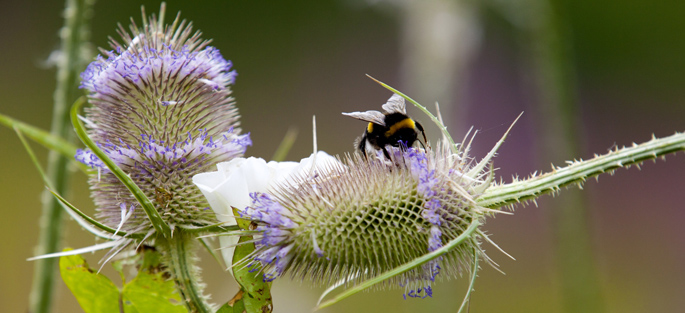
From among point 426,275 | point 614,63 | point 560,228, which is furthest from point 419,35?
point 614,63

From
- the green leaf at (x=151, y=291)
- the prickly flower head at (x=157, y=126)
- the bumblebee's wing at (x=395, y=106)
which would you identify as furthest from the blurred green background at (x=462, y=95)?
the green leaf at (x=151, y=291)

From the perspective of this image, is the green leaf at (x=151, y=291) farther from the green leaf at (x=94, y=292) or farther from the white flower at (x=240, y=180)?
the white flower at (x=240, y=180)

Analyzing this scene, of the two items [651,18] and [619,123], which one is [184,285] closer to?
[619,123]

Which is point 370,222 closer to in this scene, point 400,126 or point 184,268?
point 400,126

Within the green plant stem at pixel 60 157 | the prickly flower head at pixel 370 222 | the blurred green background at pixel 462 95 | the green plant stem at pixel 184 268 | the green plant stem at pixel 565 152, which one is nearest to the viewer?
the prickly flower head at pixel 370 222

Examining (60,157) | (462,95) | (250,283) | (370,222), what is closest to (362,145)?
(370,222)

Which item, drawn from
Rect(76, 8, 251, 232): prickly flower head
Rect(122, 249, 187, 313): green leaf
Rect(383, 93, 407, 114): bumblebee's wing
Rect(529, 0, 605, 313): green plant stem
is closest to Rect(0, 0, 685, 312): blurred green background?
Rect(529, 0, 605, 313): green plant stem

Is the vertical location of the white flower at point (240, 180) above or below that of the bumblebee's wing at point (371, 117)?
below
